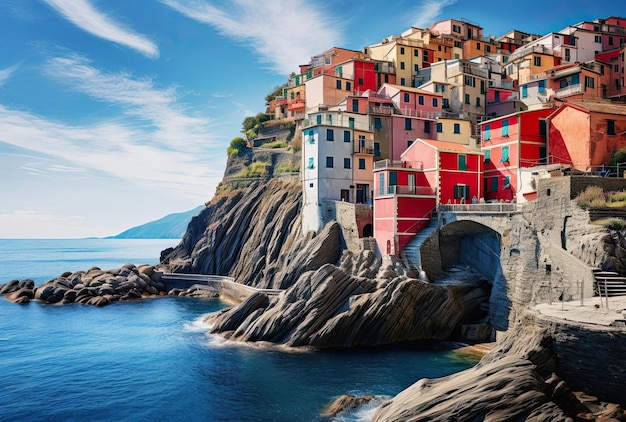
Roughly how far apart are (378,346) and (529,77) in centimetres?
5388

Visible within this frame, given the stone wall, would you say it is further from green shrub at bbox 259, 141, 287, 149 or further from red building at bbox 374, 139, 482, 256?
green shrub at bbox 259, 141, 287, 149

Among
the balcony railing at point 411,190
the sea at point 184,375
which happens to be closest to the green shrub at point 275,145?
the balcony railing at point 411,190

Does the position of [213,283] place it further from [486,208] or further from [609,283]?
[609,283]

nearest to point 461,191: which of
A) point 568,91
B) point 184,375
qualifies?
point 568,91

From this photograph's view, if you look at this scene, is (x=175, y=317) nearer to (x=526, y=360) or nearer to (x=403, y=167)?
(x=403, y=167)

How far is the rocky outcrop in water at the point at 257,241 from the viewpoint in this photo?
177 ft

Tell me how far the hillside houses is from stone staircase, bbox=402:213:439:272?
813 mm

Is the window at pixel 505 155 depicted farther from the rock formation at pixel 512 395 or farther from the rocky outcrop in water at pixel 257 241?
the rock formation at pixel 512 395

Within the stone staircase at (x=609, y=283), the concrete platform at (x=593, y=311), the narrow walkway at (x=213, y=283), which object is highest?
the stone staircase at (x=609, y=283)

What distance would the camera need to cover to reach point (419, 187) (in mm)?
47125

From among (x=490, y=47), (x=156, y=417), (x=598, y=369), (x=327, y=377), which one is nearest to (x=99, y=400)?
(x=156, y=417)

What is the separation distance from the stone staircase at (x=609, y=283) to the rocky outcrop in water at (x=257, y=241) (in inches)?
1117

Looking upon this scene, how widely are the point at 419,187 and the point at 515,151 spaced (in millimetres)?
10152

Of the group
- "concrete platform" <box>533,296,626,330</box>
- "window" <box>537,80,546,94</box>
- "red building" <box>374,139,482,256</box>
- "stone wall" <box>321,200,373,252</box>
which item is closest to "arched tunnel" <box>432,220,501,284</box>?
"red building" <box>374,139,482,256</box>
